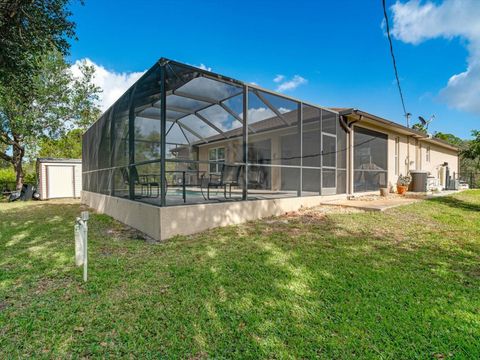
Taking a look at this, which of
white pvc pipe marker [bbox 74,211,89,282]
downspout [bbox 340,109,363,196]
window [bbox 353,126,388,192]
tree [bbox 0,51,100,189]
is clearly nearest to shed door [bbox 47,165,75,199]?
tree [bbox 0,51,100,189]

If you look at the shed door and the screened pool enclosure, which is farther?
the shed door

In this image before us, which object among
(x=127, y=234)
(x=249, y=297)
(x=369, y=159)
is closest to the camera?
(x=249, y=297)

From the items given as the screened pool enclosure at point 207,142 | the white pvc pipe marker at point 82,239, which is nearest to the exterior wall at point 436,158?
the screened pool enclosure at point 207,142

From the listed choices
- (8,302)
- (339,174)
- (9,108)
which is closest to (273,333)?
(8,302)

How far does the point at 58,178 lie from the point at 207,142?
10.7m

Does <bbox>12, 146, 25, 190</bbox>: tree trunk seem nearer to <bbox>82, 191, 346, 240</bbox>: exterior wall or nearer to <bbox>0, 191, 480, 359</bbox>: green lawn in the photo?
<bbox>82, 191, 346, 240</bbox>: exterior wall

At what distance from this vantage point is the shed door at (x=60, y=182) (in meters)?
14.6

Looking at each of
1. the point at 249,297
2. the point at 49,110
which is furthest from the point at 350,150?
the point at 49,110

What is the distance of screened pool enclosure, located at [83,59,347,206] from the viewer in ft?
18.0

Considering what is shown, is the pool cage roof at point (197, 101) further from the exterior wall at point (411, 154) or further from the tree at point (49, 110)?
the tree at point (49, 110)

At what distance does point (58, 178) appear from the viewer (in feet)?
48.7

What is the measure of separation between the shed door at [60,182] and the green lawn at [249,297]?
37.9 feet

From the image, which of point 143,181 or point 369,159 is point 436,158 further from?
point 143,181

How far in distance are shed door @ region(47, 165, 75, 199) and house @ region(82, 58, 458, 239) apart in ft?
14.2
